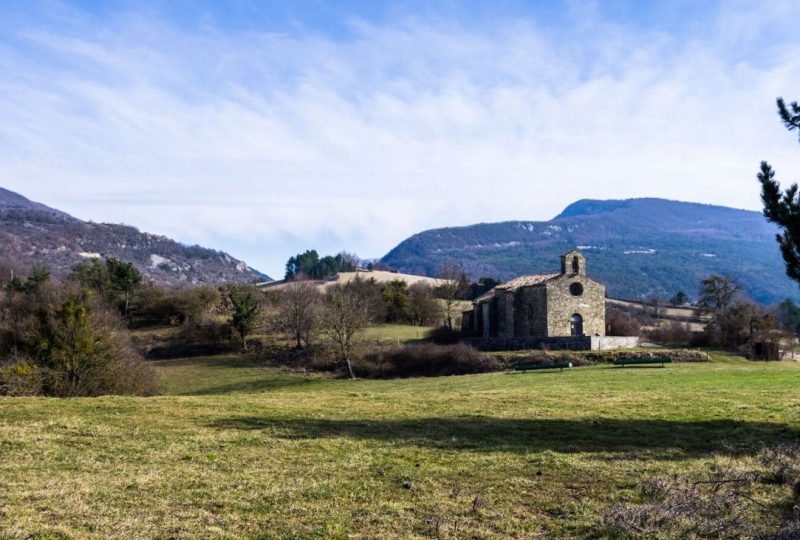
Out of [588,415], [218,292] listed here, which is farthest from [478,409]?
[218,292]

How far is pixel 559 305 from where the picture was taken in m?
56.2

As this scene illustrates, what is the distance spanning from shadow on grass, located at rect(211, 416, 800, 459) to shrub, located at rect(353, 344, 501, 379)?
105ft

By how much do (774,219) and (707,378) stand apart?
17.9m

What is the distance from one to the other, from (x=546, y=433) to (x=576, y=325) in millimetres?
45098

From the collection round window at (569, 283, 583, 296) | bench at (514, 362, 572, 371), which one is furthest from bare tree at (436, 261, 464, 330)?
bench at (514, 362, 572, 371)

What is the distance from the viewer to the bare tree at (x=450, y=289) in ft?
254

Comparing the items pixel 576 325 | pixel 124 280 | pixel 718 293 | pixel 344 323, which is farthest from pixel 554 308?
pixel 124 280

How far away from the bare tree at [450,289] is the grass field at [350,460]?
179 ft

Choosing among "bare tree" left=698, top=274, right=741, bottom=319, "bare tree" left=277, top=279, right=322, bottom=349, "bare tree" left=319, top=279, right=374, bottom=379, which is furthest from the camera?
"bare tree" left=698, top=274, right=741, bottom=319

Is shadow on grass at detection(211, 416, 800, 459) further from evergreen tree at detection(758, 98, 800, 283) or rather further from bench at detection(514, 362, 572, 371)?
bench at detection(514, 362, 572, 371)

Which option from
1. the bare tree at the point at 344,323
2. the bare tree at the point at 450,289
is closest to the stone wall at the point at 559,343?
the bare tree at the point at 344,323

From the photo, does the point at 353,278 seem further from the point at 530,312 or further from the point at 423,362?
the point at 423,362

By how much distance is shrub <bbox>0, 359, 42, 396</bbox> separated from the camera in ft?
71.7

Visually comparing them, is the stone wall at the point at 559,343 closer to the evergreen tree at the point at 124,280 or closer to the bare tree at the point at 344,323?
the bare tree at the point at 344,323
